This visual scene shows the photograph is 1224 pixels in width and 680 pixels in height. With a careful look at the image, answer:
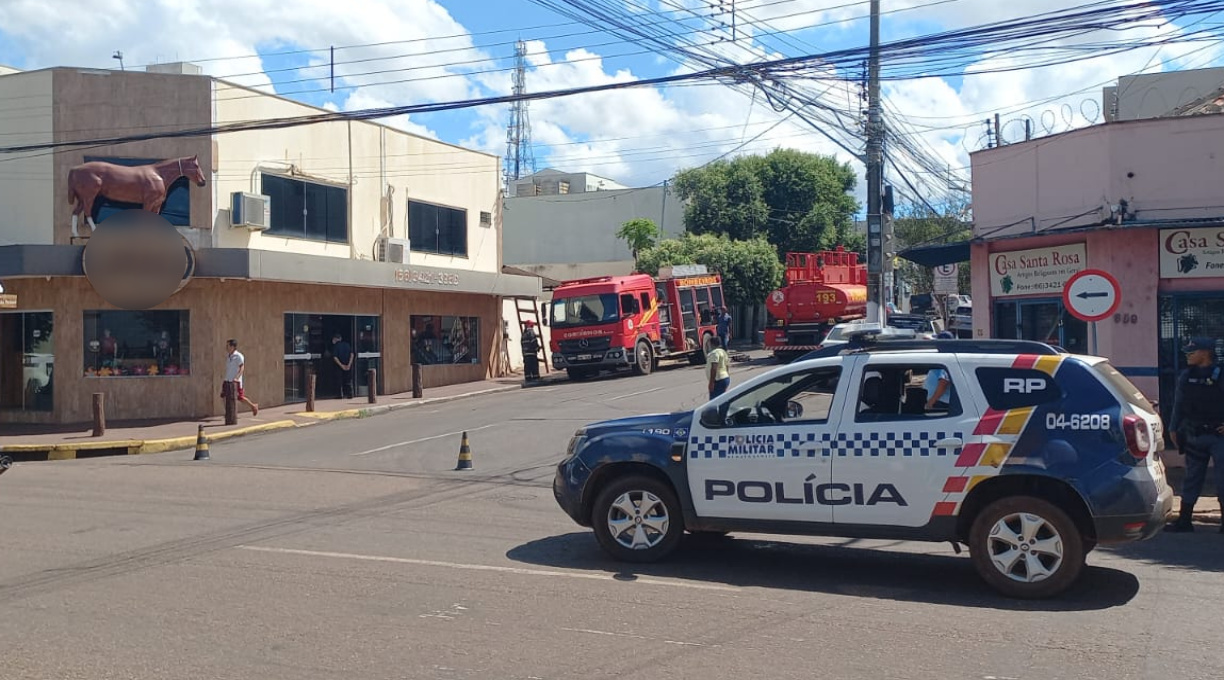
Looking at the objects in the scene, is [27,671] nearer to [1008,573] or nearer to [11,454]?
[1008,573]

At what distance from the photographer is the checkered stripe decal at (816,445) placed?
25.7 ft

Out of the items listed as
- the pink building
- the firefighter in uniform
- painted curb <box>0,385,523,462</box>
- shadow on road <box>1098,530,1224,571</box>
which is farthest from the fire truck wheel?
shadow on road <box>1098,530,1224,571</box>

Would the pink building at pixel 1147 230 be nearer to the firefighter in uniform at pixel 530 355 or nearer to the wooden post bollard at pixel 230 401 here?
the wooden post bollard at pixel 230 401

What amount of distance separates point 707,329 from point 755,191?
17.2m

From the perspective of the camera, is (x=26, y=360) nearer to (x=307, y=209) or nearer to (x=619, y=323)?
(x=307, y=209)

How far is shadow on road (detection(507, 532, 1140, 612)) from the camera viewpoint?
7715 mm

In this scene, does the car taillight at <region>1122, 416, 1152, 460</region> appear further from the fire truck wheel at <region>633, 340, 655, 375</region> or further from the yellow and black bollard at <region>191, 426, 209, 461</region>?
the fire truck wheel at <region>633, 340, 655, 375</region>

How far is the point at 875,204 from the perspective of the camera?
2105cm

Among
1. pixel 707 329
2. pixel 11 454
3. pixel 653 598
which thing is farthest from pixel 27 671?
pixel 707 329

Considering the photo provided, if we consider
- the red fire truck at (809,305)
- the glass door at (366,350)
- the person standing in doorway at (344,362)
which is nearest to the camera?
the person standing in doorway at (344,362)

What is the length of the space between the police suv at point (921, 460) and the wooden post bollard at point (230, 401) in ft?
46.9

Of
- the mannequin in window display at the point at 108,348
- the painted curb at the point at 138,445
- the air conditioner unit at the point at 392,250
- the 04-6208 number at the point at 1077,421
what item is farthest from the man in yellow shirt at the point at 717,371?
the mannequin in window display at the point at 108,348

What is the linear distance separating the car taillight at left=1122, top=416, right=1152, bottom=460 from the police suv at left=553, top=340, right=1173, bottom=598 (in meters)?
0.01

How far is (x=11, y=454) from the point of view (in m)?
18.7
